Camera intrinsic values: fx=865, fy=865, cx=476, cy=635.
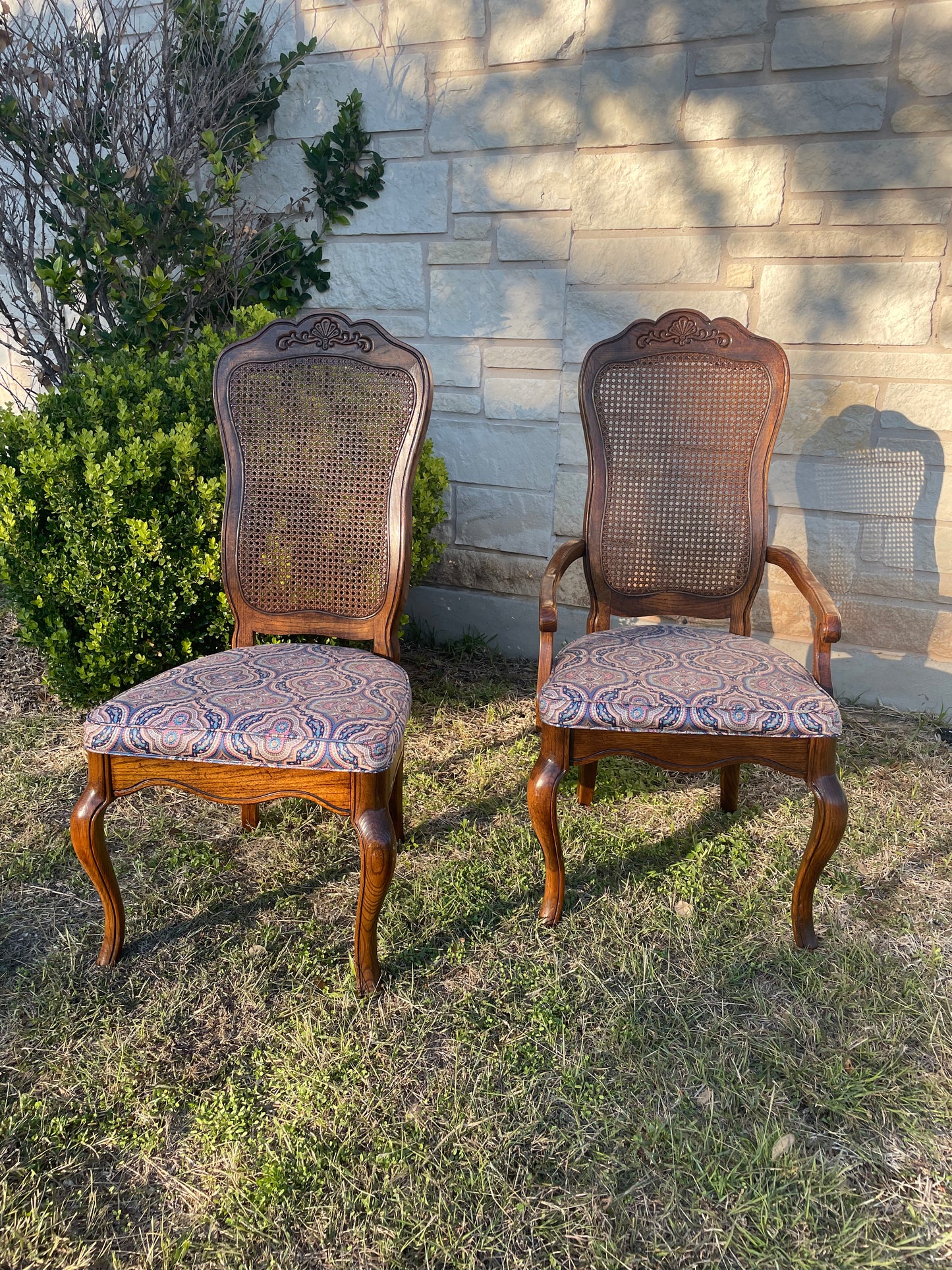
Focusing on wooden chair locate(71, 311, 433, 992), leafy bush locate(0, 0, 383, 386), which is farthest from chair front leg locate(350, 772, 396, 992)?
leafy bush locate(0, 0, 383, 386)

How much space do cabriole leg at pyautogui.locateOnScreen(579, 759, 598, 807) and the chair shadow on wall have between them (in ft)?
3.88

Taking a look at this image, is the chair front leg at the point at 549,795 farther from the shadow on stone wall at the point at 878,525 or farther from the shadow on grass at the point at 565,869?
Answer: the shadow on stone wall at the point at 878,525

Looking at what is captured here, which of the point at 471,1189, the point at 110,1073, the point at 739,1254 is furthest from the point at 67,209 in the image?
the point at 739,1254

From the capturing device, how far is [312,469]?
223 centimetres

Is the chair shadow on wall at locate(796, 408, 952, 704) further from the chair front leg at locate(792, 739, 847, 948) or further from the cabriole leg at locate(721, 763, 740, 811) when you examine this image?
the chair front leg at locate(792, 739, 847, 948)

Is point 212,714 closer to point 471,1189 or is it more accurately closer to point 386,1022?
point 386,1022

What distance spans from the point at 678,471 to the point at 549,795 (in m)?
1.02

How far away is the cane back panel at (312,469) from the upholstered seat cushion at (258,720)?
1.23 ft

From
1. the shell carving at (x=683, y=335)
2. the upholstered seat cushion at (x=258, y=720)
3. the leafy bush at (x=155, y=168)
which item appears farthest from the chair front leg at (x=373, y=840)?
the leafy bush at (x=155, y=168)

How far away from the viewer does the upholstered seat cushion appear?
167 centimetres

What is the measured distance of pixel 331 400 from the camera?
2215mm

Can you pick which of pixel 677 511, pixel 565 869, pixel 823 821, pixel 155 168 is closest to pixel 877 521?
pixel 677 511

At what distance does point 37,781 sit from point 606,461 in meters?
1.95

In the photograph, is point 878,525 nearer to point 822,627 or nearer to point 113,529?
point 822,627
